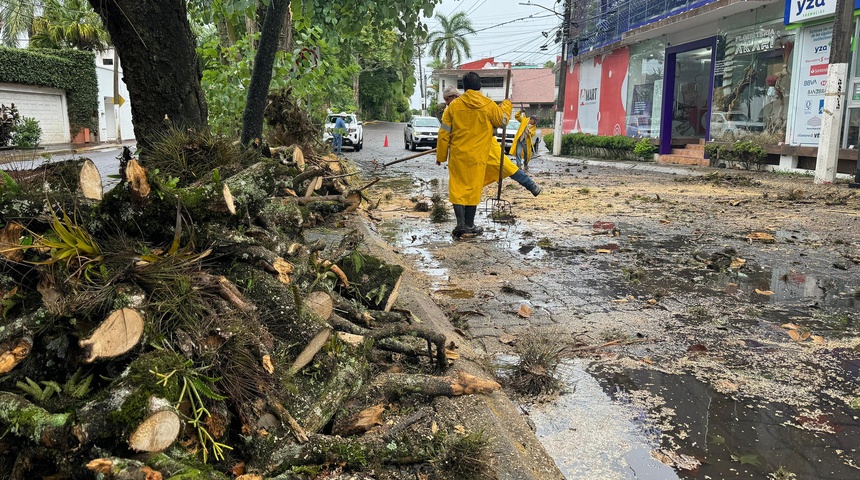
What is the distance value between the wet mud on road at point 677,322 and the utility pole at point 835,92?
3853 millimetres

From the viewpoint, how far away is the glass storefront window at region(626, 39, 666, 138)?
23.3 m

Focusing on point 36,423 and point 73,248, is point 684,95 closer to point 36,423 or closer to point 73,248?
point 73,248

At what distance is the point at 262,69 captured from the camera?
5504 millimetres

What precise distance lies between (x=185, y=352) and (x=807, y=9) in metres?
16.9

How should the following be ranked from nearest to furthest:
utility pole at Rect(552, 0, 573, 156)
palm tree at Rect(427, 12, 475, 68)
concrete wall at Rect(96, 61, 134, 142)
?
utility pole at Rect(552, 0, 573, 156) → concrete wall at Rect(96, 61, 134, 142) → palm tree at Rect(427, 12, 475, 68)

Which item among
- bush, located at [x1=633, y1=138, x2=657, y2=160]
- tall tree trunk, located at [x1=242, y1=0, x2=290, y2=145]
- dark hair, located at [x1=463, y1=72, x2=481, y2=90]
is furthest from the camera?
bush, located at [x1=633, y1=138, x2=657, y2=160]

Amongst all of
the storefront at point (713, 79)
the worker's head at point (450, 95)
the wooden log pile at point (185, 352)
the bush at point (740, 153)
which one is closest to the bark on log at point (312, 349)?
the wooden log pile at point (185, 352)

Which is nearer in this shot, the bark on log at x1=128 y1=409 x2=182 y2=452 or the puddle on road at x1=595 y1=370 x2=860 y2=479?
the bark on log at x1=128 y1=409 x2=182 y2=452

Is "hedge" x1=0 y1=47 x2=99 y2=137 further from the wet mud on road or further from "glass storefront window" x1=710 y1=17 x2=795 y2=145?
"glass storefront window" x1=710 y1=17 x2=795 y2=145

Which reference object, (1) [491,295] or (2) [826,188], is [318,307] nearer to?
(1) [491,295]

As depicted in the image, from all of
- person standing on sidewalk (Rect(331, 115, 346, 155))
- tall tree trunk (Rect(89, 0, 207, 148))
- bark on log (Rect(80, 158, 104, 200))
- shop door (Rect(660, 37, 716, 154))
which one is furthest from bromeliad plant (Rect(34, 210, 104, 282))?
shop door (Rect(660, 37, 716, 154))

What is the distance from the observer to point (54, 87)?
29.7 metres

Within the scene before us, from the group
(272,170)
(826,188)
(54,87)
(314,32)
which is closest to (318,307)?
(272,170)

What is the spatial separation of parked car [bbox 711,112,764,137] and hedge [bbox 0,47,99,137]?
28044mm
